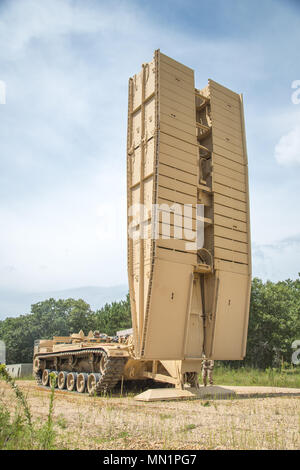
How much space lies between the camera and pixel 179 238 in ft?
39.0

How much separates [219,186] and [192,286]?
12.3ft

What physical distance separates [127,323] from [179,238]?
2532 cm

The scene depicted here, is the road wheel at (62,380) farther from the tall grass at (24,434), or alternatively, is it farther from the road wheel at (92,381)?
the tall grass at (24,434)

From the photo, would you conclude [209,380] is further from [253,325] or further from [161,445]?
[253,325]

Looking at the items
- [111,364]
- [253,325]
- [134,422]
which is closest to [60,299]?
[253,325]

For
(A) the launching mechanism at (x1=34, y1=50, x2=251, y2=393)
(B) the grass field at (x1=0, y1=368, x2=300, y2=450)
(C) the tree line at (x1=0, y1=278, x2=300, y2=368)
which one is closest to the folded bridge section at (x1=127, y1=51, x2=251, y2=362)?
(A) the launching mechanism at (x1=34, y1=50, x2=251, y2=393)

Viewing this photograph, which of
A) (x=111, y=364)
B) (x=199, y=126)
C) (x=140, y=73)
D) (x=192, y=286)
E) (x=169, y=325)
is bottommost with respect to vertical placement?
(x=111, y=364)

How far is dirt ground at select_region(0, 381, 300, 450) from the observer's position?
4.95 meters

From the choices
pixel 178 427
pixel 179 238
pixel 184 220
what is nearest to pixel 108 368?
pixel 179 238

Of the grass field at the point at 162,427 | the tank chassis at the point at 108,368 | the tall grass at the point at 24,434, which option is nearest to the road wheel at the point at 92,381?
the tank chassis at the point at 108,368

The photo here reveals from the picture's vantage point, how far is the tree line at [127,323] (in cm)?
2820

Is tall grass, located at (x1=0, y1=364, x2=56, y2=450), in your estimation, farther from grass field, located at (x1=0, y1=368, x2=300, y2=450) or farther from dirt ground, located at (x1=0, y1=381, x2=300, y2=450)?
dirt ground, located at (x1=0, y1=381, x2=300, y2=450)

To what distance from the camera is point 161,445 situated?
4887mm

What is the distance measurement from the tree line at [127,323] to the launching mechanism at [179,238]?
14.5 metres
